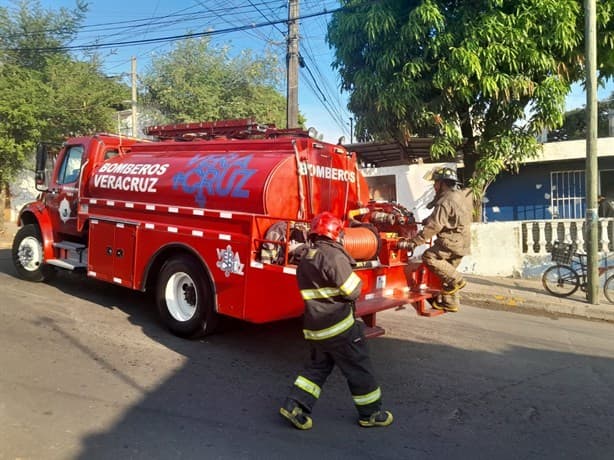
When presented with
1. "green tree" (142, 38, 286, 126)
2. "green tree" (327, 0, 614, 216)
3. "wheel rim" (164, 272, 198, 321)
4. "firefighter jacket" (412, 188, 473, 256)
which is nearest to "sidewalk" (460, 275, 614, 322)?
"green tree" (327, 0, 614, 216)

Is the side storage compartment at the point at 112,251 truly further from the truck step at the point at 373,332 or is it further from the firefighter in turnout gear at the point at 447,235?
the firefighter in turnout gear at the point at 447,235

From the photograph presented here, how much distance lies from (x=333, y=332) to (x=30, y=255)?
21.9ft

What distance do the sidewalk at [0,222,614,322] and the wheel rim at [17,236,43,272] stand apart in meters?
7.00

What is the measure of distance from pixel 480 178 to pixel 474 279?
2.01m

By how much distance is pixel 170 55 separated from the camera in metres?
22.5

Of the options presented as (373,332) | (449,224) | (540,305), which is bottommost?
(540,305)

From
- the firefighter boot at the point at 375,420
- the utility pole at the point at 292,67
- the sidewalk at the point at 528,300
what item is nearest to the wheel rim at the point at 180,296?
the firefighter boot at the point at 375,420

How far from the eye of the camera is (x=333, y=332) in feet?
12.2

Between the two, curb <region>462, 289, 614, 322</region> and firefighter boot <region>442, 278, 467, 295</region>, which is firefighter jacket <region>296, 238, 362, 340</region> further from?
curb <region>462, 289, 614, 322</region>

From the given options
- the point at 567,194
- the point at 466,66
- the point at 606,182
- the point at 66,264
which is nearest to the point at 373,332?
the point at 66,264

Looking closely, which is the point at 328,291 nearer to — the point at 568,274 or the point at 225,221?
the point at 225,221

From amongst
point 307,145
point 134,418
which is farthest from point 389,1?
point 134,418

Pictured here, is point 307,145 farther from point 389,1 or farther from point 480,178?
point 480,178

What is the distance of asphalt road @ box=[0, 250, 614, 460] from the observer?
11.4 feet
